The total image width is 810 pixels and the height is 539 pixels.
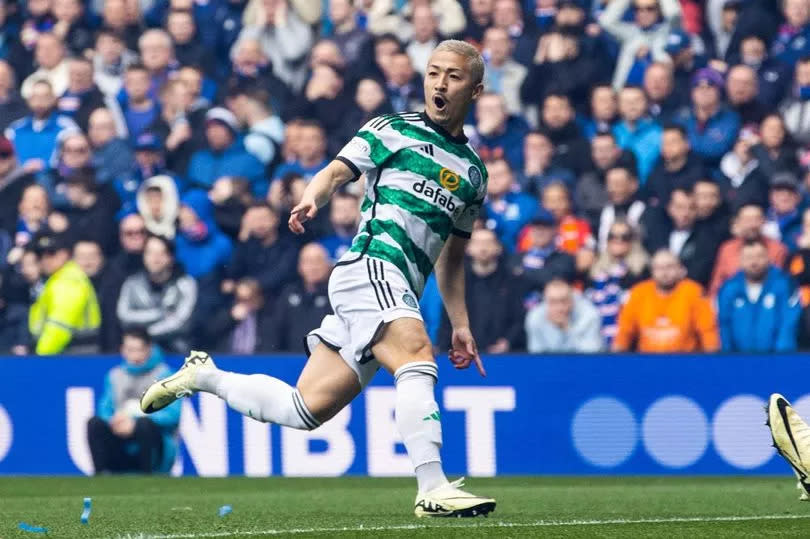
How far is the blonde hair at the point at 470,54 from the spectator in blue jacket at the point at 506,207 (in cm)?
693

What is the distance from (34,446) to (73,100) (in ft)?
13.5

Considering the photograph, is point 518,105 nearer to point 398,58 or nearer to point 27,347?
point 398,58

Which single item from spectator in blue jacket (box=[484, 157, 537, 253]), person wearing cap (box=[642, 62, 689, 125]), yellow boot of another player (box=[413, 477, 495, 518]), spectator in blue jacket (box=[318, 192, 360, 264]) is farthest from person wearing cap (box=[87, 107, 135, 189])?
yellow boot of another player (box=[413, 477, 495, 518])

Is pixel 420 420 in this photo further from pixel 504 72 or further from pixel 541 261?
pixel 504 72

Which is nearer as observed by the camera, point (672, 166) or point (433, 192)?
point (433, 192)

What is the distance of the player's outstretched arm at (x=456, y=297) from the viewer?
7.36 metres

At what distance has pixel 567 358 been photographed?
504 inches

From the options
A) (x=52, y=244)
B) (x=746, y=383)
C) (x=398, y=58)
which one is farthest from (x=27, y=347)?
(x=746, y=383)

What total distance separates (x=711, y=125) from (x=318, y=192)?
8.30 meters

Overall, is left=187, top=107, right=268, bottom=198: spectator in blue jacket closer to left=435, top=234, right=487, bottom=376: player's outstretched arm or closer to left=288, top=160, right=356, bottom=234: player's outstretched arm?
left=435, top=234, right=487, bottom=376: player's outstretched arm

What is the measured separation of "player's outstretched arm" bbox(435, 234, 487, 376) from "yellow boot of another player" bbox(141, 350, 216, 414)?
1.06 meters

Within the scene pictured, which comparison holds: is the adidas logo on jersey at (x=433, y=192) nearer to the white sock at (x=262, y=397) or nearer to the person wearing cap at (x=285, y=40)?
the white sock at (x=262, y=397)

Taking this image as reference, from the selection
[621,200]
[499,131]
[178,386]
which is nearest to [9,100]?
[499,131]

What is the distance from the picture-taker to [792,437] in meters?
7.36
